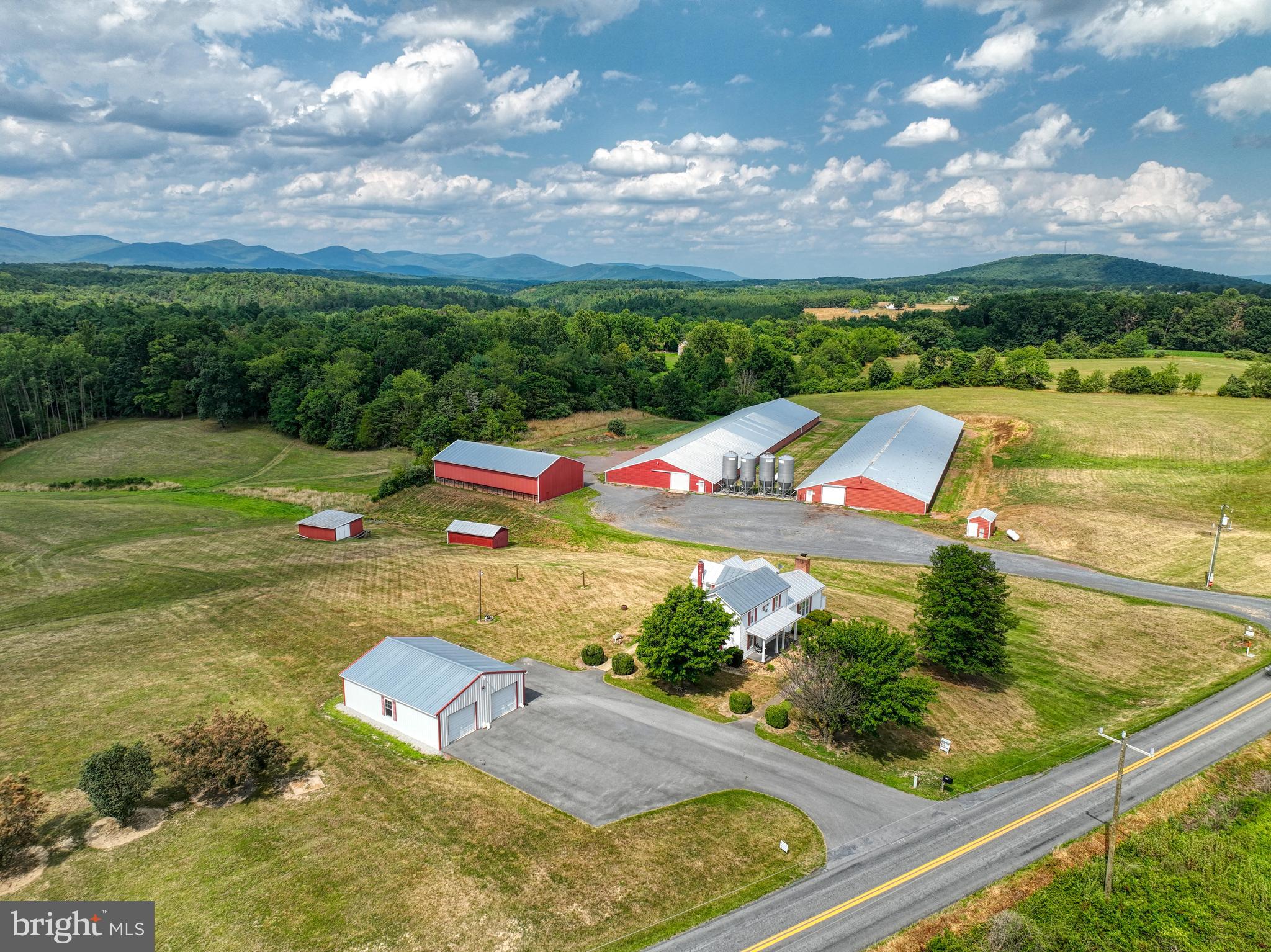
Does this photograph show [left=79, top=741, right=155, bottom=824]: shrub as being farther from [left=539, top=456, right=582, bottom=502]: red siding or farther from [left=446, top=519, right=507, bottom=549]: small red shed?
[left=539, top=456, right=582, bottom=502]: red siding

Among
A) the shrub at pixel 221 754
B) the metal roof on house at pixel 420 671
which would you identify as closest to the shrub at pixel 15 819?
the shrub at pixel 221 754

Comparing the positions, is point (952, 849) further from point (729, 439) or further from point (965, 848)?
point (729, 439)

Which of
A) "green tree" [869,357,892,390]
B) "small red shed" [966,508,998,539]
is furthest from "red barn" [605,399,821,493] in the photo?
"green tree" [869,357,892,390]

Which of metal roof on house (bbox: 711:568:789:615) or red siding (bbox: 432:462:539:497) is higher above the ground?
metal roof on house (bbox: 711:568:789:615)

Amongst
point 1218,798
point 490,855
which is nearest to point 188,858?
point 490,855

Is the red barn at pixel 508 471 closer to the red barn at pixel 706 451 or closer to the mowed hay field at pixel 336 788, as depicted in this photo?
the red barn at pixel 706 451
